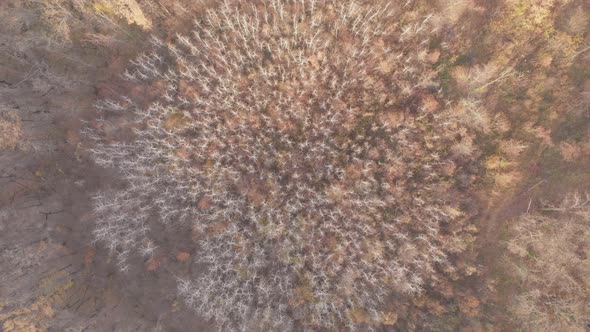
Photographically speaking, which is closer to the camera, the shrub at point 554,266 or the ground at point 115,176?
the shrub at point 554,266

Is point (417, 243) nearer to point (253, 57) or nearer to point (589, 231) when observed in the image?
point (589, 231)

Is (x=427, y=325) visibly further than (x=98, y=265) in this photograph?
No

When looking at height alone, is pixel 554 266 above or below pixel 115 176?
below

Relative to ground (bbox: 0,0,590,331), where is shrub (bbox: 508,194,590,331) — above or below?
below

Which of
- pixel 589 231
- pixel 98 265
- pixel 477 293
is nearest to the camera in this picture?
pixel 589 231

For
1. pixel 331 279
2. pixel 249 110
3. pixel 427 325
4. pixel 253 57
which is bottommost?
pixel 427 325

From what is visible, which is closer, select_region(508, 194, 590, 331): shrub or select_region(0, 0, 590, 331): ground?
select_region(508, 194, 590, 331): shrub

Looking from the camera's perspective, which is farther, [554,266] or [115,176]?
[115,176]

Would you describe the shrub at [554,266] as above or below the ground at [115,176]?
below

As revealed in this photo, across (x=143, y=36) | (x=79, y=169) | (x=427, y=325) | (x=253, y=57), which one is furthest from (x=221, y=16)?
(x=427, y=325)

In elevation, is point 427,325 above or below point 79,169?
below

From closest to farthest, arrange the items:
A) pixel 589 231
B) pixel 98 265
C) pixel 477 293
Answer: pixel 589 231, pixel 477 293, pixel 98 265
